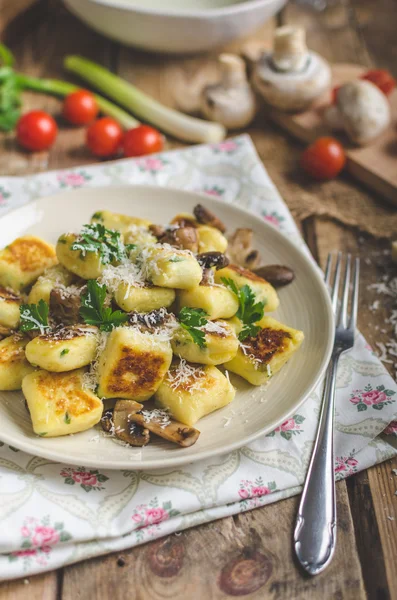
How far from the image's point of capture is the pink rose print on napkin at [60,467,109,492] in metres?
2.52

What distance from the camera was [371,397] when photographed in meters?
2.92

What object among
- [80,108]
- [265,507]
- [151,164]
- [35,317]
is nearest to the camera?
[265,507]

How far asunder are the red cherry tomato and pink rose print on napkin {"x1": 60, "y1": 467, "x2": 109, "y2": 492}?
2588 millimetres

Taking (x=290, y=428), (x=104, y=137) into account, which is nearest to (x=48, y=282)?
(x=290, y=428)

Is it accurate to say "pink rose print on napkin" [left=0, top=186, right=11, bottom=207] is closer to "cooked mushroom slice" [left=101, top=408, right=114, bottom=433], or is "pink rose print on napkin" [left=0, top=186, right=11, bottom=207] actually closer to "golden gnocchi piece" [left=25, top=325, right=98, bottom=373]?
"golden gnocchi piece" [left=25, top=325, right=98, bottom=373]

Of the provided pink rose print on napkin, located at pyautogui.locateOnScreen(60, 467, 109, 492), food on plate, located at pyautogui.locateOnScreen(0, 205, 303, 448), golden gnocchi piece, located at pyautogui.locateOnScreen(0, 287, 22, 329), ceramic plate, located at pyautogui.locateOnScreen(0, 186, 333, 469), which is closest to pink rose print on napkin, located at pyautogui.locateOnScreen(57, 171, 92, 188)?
ceramic plate, located at pyautogui.locateOnScreen(0, 186, 333, 469)

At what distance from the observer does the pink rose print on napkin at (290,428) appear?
2.75 metres

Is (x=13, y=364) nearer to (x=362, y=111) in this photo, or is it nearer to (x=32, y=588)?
(x=32, y=588)

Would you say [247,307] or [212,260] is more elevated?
[212,260]

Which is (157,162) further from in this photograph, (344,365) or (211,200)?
(344,365)

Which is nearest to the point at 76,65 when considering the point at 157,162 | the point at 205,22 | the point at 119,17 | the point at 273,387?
the point at 119,17

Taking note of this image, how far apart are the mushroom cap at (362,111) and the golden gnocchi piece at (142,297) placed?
2.41 m

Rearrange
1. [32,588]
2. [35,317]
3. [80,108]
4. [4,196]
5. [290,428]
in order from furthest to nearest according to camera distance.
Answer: [80,108]
[4,196]
[290,428]
[35,317]
[32,588]

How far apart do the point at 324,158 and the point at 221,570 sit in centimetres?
294
